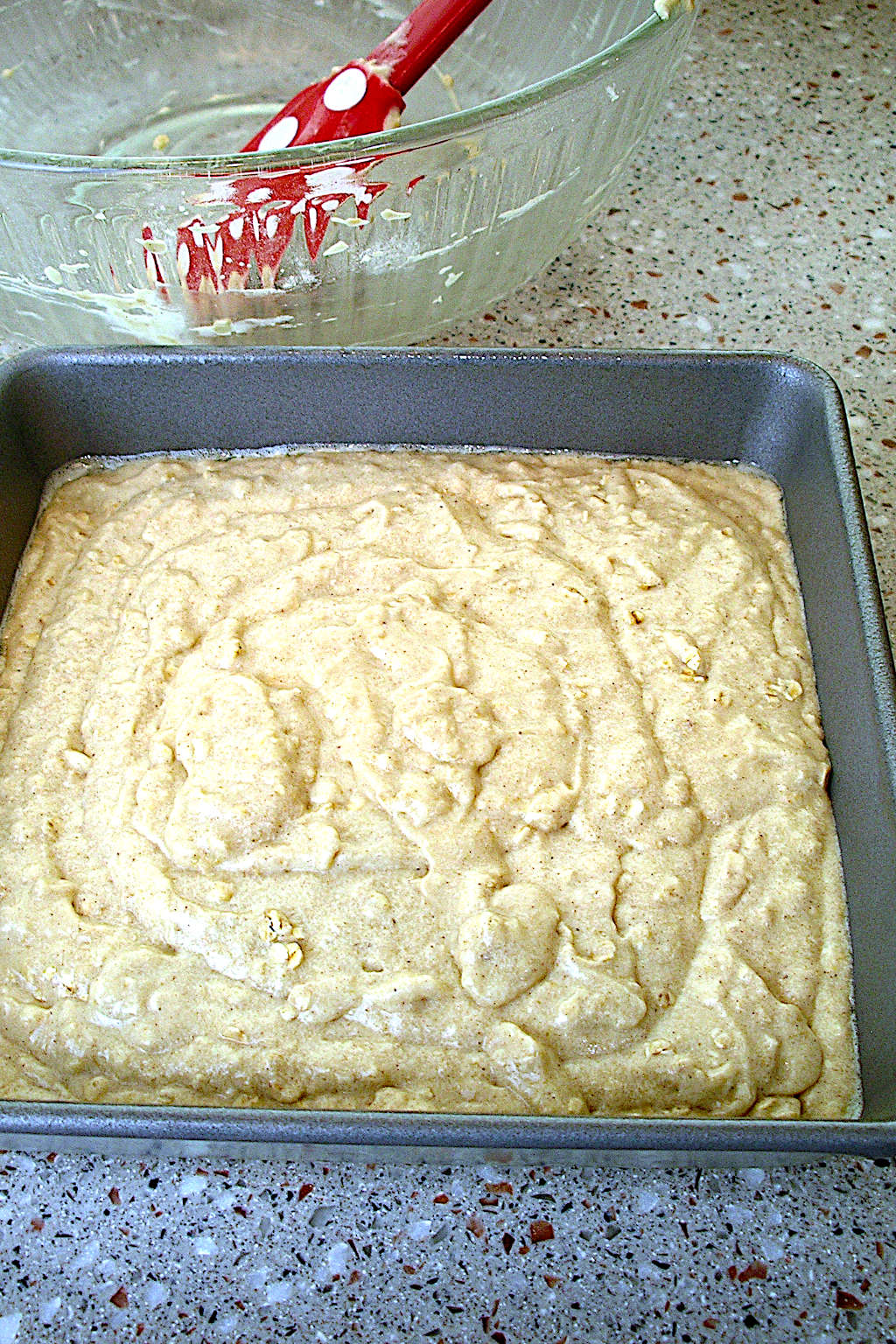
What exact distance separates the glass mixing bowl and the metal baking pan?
120 mm

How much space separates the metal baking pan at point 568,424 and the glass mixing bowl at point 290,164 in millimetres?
120

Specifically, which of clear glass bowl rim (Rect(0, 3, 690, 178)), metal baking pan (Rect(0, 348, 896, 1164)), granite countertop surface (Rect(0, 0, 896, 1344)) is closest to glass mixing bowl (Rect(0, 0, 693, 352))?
clear glass bowl rim (Rect(0, 3, 690, 178))

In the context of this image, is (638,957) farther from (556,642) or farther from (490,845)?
(556,642)

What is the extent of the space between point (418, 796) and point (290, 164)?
538mm

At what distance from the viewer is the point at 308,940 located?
2.88 feet

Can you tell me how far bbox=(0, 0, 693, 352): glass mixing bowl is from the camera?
1077 mm

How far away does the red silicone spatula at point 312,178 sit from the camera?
107 cm

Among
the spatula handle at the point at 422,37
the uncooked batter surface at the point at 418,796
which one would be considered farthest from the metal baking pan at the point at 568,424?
the spatula handle at the point at 422,37

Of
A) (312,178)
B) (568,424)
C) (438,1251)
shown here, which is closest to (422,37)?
(312,178)

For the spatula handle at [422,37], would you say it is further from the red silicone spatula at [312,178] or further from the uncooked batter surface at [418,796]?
the uncooked batter surface at [418,796]

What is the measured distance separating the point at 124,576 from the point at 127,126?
70 centimetres

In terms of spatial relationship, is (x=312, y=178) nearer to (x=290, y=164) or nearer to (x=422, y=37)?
(x=290, y=164)

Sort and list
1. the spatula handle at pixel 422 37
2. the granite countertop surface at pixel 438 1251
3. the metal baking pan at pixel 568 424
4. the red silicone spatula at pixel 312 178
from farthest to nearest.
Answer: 1. the spatula handle at pixel 422 37
2. the red silicone spatula at pixel 312 178
3. the metal baking pan at pixel 568 424
4. the granite countertop surface at pixel 438 1251

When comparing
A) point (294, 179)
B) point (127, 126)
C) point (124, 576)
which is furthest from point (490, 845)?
point (127, 126)
